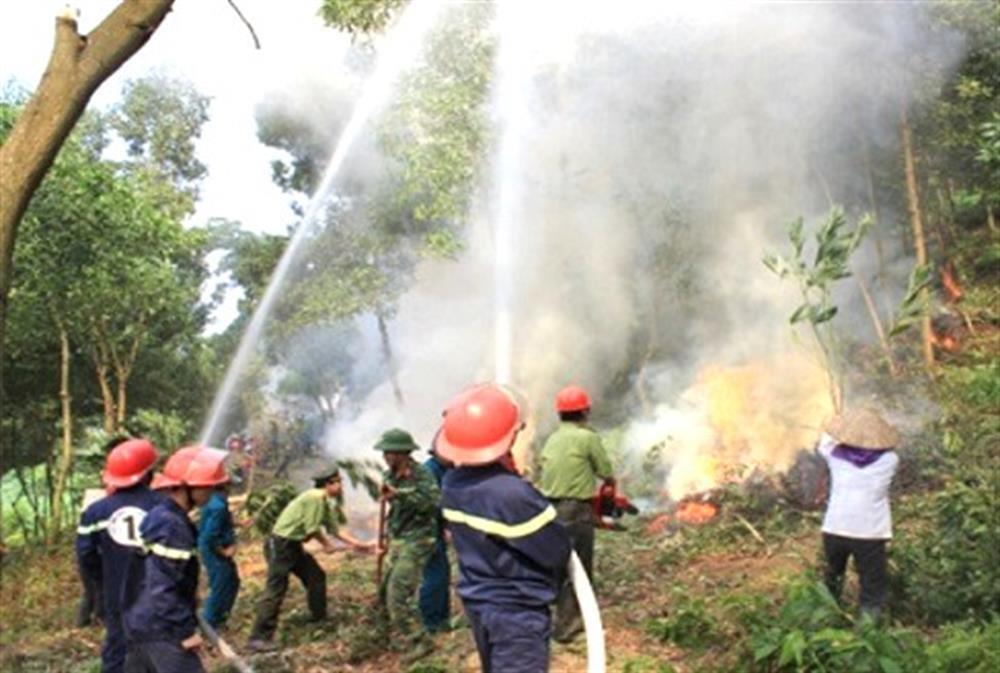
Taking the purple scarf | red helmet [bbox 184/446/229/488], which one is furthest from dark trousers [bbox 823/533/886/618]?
red helmet [bbox 184/446/229/488]

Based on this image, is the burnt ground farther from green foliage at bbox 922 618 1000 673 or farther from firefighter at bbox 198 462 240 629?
green foliage at bbox 922 618 1000 673

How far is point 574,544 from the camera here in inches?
244

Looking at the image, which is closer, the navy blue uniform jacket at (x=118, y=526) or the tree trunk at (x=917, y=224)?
the navy blue uniform jacket at (x=118, y=526)

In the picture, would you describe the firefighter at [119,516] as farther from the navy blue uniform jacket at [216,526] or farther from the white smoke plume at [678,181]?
the white smoke plume at [678,181]

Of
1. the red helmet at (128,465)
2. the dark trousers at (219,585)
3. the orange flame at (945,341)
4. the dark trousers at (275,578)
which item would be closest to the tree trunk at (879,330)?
the orange flame at (945,341)

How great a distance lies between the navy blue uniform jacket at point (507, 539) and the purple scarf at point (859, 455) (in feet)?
9.74

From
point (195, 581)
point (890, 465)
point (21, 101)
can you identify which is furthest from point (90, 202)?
point (890, 465)

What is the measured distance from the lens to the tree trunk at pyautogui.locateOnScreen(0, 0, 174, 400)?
3.79 meters

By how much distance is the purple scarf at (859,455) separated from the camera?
557 cm

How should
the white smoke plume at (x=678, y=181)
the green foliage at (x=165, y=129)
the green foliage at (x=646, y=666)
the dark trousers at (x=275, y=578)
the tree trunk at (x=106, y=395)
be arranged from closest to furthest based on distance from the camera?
the green foliage at (x=646, y=666) → the dark trousers at (x=275, y=578) → the tree trunk at (x=106, y=395) → the white smoke plume at (x=678, y=181) → the green foliage at (x=165, y=129)

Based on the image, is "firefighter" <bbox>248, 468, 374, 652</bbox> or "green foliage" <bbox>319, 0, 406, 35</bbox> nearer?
"firefighter" <bbox>248, 468, 374, 652</bbox>

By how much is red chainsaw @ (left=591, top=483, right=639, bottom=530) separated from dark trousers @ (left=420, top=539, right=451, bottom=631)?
3.95 feet

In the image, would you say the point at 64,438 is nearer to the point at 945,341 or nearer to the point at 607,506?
the point at 607,506

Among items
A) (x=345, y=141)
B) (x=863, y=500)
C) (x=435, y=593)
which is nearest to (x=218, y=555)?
(x=435, y=593)
